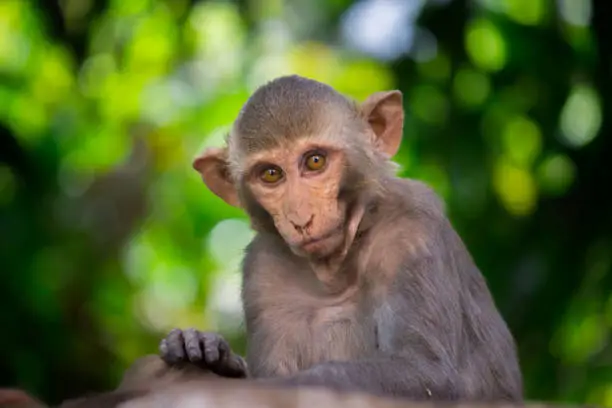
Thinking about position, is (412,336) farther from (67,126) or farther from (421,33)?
(67,126)

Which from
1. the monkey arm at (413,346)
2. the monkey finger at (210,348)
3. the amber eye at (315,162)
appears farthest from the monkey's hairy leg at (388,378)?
the amber eye at (315,162)

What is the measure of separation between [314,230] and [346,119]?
2.38ft

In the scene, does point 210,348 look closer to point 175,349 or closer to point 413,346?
→ point 175,349

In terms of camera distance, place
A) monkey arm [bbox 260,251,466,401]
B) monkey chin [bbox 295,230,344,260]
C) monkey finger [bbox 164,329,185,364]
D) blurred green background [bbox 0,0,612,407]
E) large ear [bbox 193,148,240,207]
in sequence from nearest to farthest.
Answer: monkey arm [bbox 260,251,466,401], monkey finger [bbox 164,329,185,364], monkey chin [bbox 295,230,344,260], large ear [bbox 193,148,240,207], blurred green background [bbox 0,0,612,407]

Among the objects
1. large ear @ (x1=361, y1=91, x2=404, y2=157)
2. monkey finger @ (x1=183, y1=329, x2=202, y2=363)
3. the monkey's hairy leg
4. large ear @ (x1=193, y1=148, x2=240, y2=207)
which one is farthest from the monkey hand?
large ear @ (x1=361, y1=91, x2=404, y2=157)

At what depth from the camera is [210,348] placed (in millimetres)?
5184

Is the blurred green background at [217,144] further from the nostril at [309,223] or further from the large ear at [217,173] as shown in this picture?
the nostril at [309,223]

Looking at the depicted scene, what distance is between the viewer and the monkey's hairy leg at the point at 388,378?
470 centimetres

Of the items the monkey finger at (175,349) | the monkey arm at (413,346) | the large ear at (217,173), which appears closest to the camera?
the monkey arm at (413,346)

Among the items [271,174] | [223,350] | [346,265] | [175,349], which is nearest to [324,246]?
[346,265]

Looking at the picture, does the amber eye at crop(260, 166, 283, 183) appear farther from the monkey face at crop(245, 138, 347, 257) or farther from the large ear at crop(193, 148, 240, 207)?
the large ear at crop(193, 148, 240, 207)

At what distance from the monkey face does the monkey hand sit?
0.51 meters

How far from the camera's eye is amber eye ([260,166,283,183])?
216 inches

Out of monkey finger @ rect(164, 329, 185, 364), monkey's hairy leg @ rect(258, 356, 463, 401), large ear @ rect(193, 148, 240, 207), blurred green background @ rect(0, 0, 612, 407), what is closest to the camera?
monkey's hairy leg @ rect(258, 356, 463, 401)
